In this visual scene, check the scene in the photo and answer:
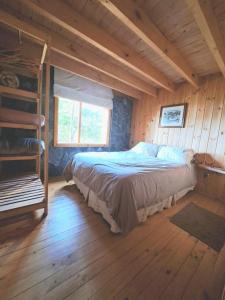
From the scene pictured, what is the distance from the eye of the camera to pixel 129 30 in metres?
1.81

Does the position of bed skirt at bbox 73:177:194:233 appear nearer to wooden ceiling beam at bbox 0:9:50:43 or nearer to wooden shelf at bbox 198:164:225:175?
wooden shelf at bbox 198:164:225:175

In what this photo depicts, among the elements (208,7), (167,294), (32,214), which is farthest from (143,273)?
(208,7)

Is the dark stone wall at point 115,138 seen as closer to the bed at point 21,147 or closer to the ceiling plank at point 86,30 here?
the bed at point 21,147

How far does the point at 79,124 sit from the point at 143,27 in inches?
87.0

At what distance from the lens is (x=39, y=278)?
1.03 meters

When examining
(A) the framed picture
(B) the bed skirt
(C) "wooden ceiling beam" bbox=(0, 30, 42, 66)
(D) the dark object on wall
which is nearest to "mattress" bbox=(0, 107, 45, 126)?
(D) the dark object on wall

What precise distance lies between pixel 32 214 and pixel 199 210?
240 centimetres

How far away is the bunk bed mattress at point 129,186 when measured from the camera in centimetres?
149

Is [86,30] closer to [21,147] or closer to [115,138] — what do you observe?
[21,147]

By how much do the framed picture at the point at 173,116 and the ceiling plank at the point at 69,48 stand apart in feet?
2.86

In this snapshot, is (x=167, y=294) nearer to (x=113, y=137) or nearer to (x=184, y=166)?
(x=184, y=166)

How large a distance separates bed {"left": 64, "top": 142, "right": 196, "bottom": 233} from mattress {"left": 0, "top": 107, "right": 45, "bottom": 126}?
902mm

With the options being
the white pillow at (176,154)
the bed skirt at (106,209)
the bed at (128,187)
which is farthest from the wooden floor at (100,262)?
the white pillow at (176,154)

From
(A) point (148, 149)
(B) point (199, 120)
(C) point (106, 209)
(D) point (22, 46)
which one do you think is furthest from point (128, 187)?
(B) point (199, 120)
